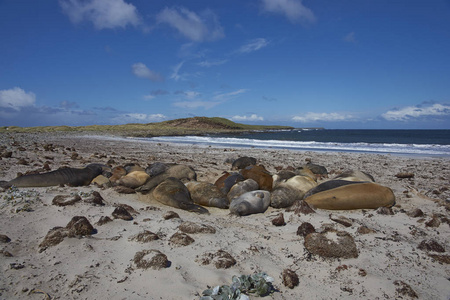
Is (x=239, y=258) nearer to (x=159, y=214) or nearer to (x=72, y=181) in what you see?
(x=159, y=214)

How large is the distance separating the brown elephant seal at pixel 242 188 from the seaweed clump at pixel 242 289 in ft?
9.29

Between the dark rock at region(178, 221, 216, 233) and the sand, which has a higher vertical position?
the dark rock at region(178, 221, 216, 233)

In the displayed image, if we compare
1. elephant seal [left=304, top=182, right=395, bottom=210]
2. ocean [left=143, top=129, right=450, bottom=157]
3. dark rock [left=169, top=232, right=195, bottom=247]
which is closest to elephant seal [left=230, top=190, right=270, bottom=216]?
elephant seal [left=304, top=182, right=395, bottom=210]

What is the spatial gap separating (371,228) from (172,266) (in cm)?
286

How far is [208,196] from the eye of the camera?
A: 5168 mm

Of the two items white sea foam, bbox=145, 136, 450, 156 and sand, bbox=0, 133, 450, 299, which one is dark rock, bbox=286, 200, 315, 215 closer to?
sand, bbox=0, 133, 450, 299

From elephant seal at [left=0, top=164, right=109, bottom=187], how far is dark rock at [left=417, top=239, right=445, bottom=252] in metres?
6.08

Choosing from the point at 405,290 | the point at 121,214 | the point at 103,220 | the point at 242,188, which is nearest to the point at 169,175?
the point at 242,188

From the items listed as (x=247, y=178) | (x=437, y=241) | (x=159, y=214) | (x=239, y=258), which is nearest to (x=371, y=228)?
(x=437, y=241)

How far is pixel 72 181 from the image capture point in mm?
5641

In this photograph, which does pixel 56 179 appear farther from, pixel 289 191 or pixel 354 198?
pixel 354 198

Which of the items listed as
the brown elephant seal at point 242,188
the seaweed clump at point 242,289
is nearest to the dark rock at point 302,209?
the brown elephant seal at point 242,188

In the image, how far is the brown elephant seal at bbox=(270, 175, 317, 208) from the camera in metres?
4.98

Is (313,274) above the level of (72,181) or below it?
below
